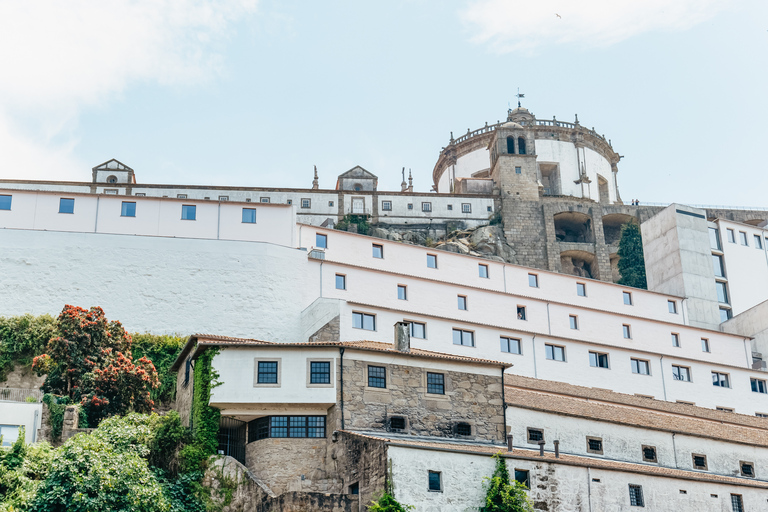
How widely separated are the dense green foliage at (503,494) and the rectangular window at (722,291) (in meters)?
43.1

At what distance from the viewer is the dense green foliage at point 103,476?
31188 millimetres

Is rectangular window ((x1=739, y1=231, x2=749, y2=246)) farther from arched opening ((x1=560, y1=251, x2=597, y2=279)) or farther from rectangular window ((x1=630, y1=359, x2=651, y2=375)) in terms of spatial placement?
rectangular window ((x1=630, y1=359, x2=651, y2=375))

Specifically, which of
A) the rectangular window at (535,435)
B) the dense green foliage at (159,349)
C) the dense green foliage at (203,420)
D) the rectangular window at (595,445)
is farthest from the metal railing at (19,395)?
the rectangular window at (595,445)

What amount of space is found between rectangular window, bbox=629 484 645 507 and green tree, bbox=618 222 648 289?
43.6m

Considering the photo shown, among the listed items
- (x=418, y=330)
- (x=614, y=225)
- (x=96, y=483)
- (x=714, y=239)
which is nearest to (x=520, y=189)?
(x=614, y=225)

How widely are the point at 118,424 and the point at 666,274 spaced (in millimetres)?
47866

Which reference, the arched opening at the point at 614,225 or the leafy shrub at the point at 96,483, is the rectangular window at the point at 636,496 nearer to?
the leafy shrub at the point at 96,483

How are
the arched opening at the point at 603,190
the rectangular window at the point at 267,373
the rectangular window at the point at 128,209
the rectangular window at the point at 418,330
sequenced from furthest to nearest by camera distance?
the arched opening at the point at 603,190 → the rectangular window at the point at 128,209 → the rectangular window at the point at 418,330 → the rectangular window at the point at 267,373

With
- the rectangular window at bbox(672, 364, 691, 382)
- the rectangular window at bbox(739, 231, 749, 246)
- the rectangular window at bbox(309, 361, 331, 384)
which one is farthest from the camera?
the rectangular window at bbox(739, 231, 749, 246)

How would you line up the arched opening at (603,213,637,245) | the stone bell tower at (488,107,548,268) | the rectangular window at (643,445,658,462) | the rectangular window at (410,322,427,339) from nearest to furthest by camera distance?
the rectangular window at (643,445,658,462), the rectangular window at (410,322,427,339), the stone bell tower at (488,107,548,268), the arched opening at (603,213,637,245)

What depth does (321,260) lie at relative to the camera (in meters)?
54.2

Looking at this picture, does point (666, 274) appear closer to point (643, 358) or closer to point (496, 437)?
point (643, 358)

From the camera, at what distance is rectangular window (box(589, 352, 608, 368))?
2121 inches

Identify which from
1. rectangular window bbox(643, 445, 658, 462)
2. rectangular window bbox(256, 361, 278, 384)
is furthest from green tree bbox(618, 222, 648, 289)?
rectangular window bbox(256, 361, 278, 384)
